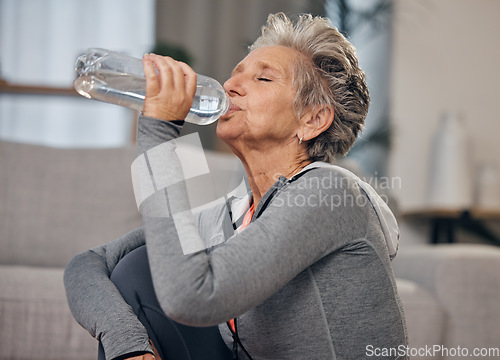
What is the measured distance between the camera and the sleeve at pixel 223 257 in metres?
0.71

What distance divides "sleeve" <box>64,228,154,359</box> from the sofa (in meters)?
0.49

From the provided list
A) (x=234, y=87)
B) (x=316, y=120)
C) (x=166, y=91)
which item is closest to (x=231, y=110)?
(x=234, y=87)

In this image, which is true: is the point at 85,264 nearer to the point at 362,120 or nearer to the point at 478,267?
the point at 362,120

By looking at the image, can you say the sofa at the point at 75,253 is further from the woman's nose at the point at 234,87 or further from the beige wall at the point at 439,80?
the beige wall at the point at 439,80

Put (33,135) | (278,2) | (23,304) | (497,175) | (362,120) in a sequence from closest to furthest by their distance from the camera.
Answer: (362,120) → (23,304) → (497,175) → (33,135) → (278,2)

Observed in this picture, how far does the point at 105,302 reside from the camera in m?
0.97

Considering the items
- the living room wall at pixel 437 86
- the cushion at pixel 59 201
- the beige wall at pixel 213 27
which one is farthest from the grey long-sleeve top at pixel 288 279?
the beige wall at pixel 213 27

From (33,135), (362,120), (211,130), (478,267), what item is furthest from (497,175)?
(33,135)

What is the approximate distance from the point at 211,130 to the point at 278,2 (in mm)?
1054

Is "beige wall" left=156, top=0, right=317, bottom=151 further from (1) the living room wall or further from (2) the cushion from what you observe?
(2) the cushion

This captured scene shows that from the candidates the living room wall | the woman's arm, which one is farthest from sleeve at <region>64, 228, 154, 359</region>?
the living room wall

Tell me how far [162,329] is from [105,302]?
12 centimetres

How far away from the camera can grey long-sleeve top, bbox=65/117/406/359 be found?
723mm

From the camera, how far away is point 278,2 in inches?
153
